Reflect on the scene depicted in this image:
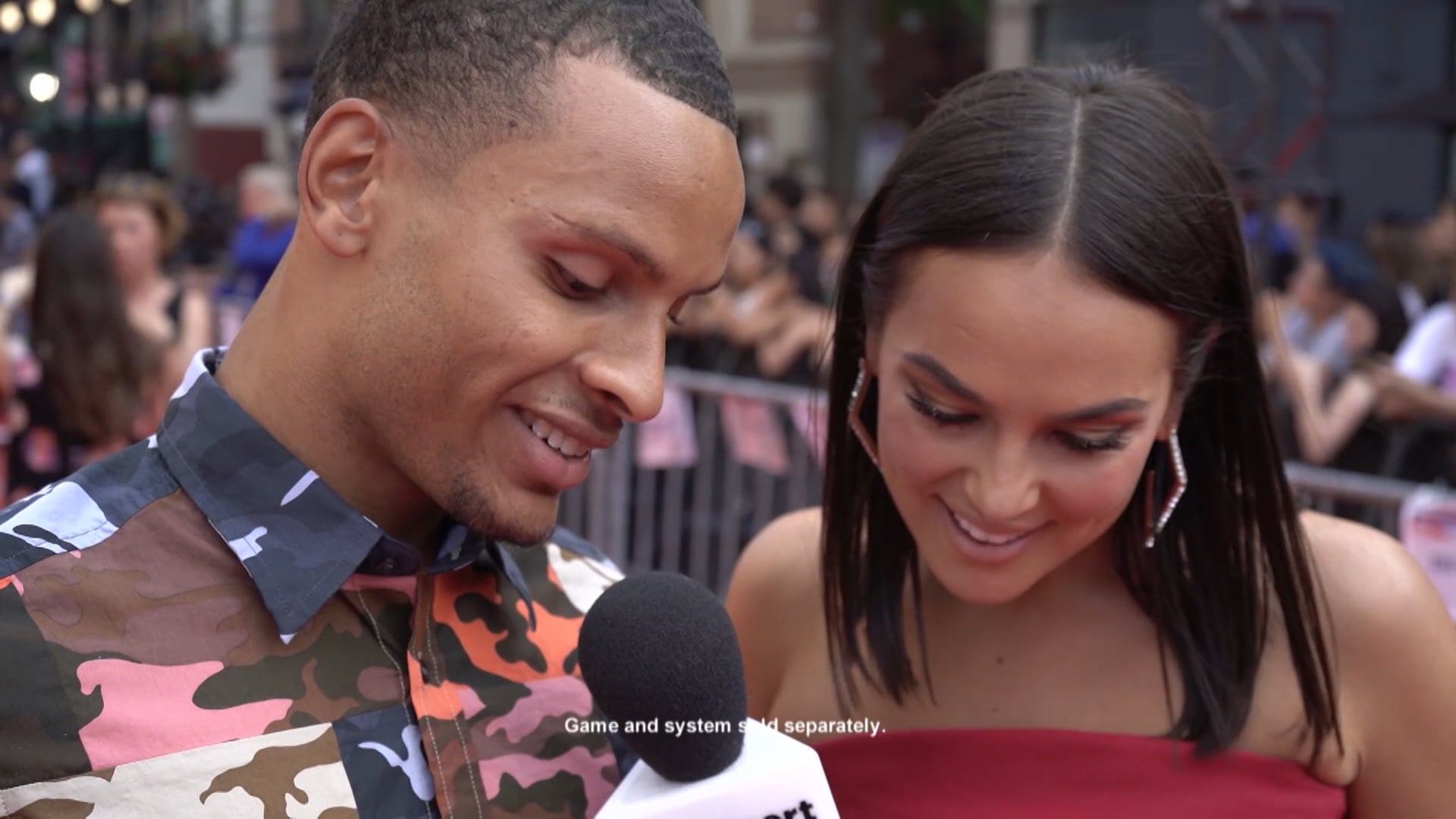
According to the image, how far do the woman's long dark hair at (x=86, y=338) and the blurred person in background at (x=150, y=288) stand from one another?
0.21 metres


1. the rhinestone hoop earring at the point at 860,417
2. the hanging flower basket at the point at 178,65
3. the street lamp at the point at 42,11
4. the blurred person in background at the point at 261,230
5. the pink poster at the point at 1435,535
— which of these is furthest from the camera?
the hanging flower basket at the point at 178,65

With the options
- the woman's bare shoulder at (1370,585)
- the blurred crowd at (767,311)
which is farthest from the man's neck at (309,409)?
the blurred crowd at (767,311)

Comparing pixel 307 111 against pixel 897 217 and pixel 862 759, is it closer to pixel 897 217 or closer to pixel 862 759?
pixel 897 217

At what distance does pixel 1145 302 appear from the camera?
212 centimetres

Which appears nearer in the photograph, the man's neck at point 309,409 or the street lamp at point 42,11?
the man's neck at point 309,409

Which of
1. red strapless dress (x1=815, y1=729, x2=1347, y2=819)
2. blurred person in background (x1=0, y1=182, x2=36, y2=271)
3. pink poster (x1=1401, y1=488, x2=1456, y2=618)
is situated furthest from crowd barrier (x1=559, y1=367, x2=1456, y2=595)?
blurred person in background (x1=0, y1=182, x2=36, y2=271)

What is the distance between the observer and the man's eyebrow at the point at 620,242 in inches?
69.3

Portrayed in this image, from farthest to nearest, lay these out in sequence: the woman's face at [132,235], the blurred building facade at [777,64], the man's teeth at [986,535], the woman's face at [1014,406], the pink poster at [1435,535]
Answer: the blurred building facade at [777,64]
the woman's face at [132,235]
the pink poster at [1435,535]
the man's teeth at [986,535]
the woman's face at [1014,406]

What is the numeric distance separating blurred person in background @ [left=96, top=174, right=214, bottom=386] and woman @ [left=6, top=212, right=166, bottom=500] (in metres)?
0.22

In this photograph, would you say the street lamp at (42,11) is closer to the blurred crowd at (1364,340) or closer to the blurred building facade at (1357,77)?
the blurred building facade at (1357,77)

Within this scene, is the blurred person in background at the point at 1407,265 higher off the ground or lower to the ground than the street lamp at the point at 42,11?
lower

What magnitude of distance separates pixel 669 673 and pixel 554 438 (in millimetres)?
301

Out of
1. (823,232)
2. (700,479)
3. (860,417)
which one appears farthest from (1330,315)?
(860,417)

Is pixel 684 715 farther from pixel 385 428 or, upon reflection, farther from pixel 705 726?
pixel 385 428
